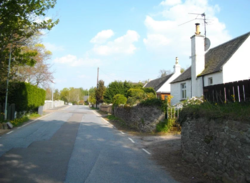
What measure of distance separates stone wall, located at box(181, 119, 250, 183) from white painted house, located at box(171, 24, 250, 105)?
433 inches

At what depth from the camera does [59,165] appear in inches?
264

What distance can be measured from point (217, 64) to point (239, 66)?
→ 169 cm

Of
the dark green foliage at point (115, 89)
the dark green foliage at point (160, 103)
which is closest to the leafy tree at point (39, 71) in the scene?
the dark green foliage at point (115, 89)

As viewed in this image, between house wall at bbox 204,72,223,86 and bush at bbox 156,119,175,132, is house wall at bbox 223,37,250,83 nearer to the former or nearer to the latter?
house wall at bbox 204,72,223,86

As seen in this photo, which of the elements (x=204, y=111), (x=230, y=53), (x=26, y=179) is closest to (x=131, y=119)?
(x=230, y=53)

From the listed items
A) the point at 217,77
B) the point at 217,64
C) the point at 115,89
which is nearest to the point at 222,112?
the point at 217,77

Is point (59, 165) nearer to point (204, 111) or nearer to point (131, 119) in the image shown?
point (204, 111)

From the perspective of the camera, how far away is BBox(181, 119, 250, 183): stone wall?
4.60m

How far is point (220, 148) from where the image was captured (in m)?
5.45

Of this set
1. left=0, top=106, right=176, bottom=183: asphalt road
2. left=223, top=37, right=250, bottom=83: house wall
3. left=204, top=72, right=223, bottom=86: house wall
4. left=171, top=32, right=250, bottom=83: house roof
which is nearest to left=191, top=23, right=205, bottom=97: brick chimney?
left=171, top=32, right=250, bottom=83: house roof

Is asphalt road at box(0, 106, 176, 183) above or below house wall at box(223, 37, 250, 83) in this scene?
below

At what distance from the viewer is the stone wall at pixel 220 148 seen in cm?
460

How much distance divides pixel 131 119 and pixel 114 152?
26.8 feet

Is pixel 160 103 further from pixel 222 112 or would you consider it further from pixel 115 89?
pixel 115 89
